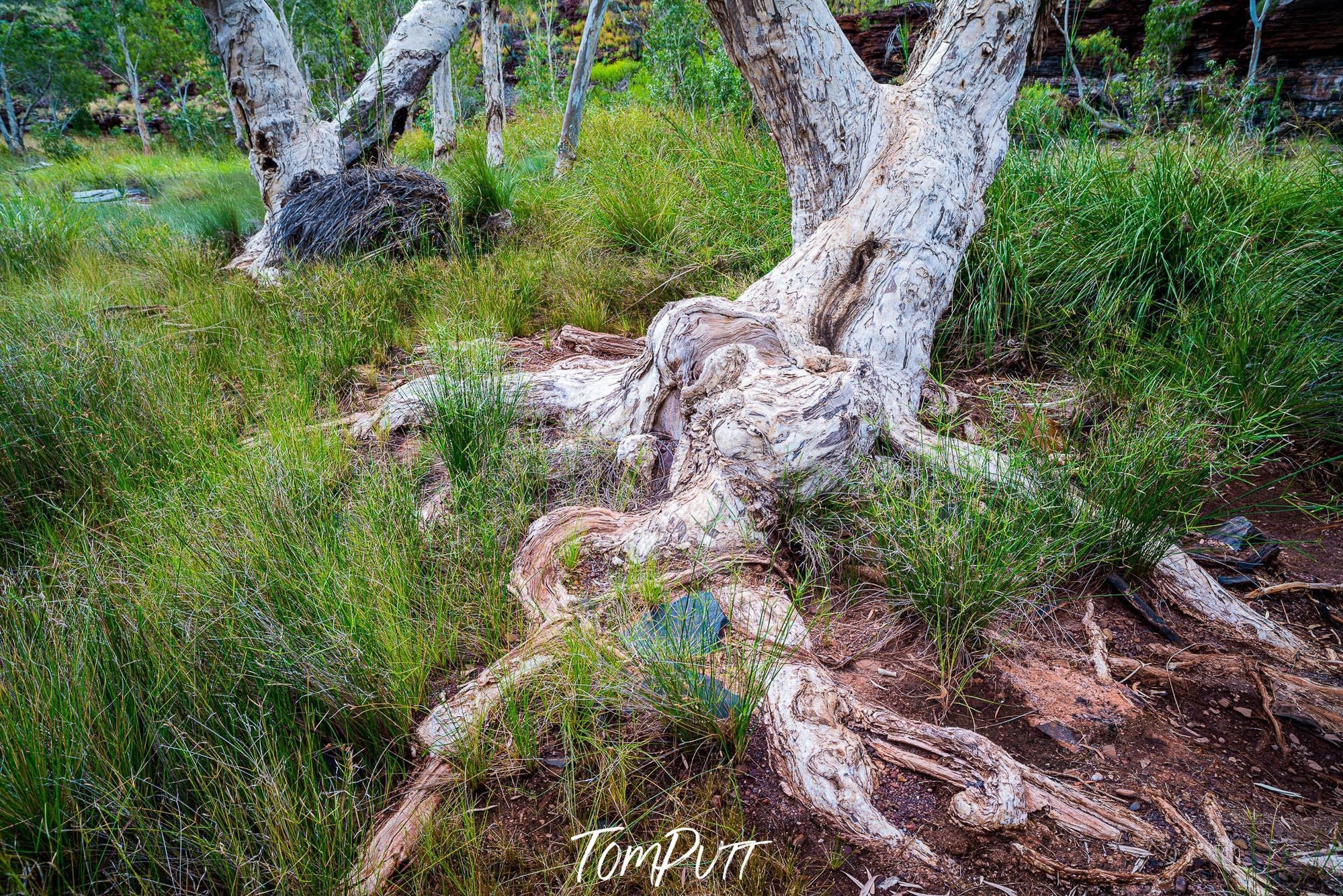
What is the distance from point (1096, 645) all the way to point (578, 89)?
722 centimetres

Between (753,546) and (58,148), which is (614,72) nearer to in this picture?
(58,148)

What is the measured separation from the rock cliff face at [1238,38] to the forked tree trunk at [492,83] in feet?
16.1

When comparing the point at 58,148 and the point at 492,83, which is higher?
the point at 492,83

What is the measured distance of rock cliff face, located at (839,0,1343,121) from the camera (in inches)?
348

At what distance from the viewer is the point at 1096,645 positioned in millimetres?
2197

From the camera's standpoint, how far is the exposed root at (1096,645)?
2084 mm

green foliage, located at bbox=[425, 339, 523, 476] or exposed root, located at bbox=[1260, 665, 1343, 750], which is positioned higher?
green foliage, located at bbox=[425, 339, 523, 476]

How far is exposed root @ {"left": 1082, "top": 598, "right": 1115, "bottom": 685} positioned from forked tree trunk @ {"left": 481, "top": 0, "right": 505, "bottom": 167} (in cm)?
796

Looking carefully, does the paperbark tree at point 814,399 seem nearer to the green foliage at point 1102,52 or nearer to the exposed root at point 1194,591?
the exposed root at point 1194,591

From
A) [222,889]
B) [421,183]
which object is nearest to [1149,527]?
[222,889]

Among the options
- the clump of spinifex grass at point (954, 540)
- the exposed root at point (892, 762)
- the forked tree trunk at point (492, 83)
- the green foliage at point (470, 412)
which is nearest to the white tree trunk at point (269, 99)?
the forked tree trunk at point (492, 83)

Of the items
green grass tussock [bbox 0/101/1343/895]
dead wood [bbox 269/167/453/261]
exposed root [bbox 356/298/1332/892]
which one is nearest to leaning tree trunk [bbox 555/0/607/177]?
dead wood [bbox 269/167/453/261]

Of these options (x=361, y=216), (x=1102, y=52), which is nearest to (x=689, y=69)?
(x=361, y=216)

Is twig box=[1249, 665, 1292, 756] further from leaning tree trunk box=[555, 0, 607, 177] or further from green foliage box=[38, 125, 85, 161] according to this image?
green foliage box=[38, 125, 85, 161]
